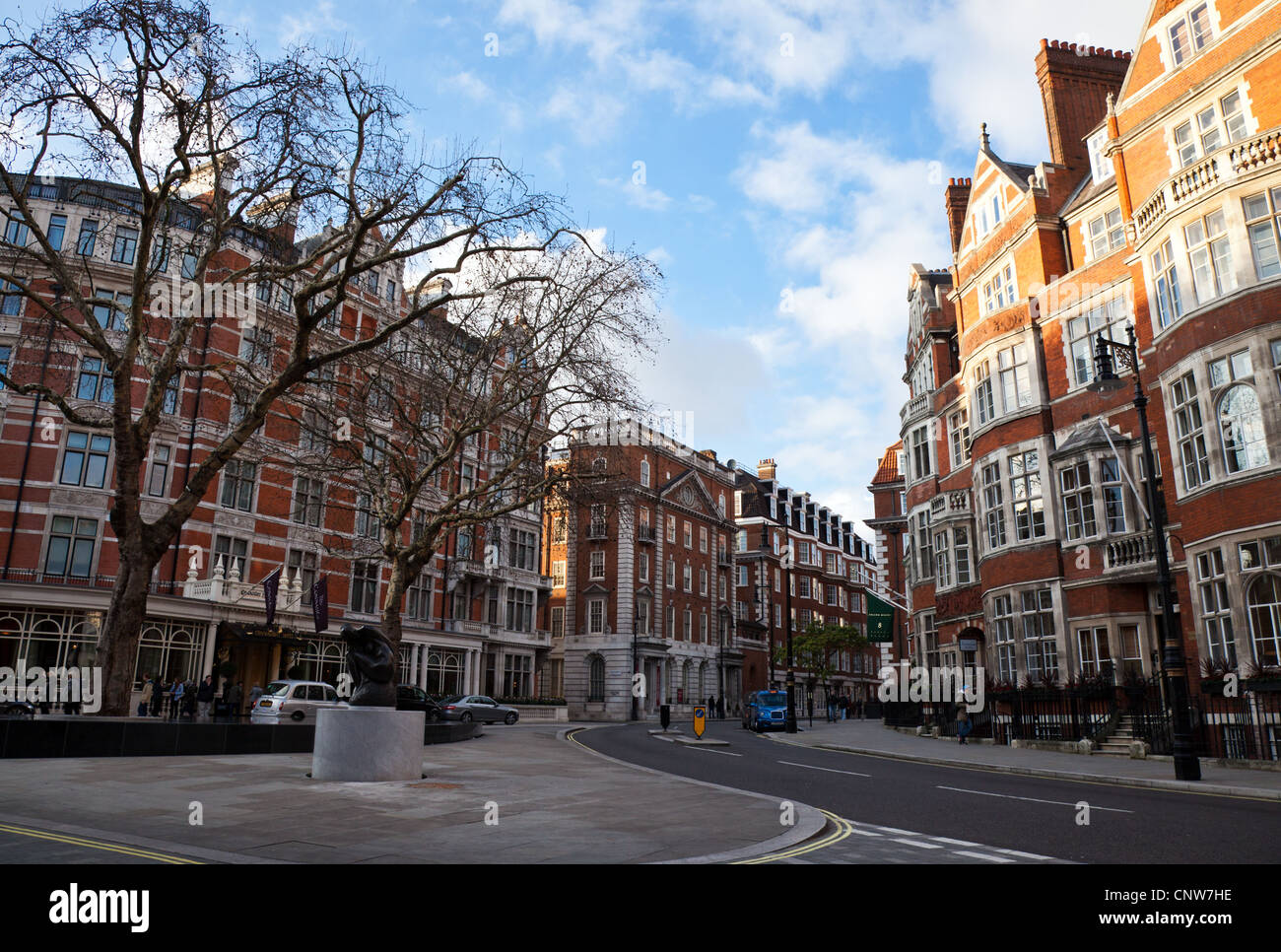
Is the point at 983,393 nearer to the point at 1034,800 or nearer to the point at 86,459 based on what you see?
the point at 1034,800

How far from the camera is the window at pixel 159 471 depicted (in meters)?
33.8

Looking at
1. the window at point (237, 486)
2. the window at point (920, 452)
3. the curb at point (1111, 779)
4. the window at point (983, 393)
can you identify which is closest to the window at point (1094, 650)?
the curb at point (1111, 779)

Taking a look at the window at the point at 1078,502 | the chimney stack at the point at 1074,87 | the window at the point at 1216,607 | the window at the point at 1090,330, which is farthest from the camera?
A: the chimney stack at the point at 1074,87

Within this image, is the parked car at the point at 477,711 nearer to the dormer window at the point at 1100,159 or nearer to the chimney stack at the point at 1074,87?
the dormer window at the point at 1100,159

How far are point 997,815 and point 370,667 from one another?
942 cm

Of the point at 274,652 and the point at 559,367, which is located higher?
the point at 559,367

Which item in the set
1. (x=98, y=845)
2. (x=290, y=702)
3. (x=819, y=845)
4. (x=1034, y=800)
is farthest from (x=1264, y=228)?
(x=290, y=702)

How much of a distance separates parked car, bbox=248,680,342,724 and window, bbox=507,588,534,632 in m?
23.1

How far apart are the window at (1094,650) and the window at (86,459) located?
35.3 metres

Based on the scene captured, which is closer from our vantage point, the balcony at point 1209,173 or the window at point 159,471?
the balcony at point 1209,173
